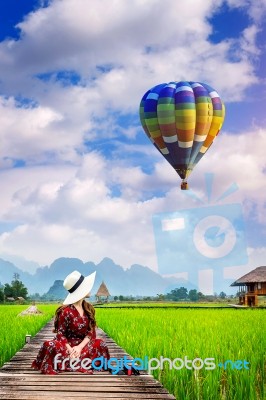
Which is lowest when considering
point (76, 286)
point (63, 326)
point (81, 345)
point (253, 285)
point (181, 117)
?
point (81, 345)

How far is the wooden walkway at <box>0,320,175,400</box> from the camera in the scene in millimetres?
4863

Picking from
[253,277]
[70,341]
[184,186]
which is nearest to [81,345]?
[70,341]

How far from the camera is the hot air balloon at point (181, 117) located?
20.8 m

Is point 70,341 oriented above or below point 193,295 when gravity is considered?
below

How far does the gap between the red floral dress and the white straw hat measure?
206 mm

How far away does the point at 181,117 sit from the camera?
2070 cm

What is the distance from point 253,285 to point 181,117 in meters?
25.1

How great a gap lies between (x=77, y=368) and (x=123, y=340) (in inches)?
129

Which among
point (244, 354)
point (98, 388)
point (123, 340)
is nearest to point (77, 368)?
point (98, 388)

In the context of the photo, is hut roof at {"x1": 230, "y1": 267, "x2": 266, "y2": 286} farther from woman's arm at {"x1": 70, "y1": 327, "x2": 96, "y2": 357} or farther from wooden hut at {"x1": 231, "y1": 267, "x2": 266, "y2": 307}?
→ woman's arm at {"x1": 70, "y1": 327, "x2": 96, "y2": 357}

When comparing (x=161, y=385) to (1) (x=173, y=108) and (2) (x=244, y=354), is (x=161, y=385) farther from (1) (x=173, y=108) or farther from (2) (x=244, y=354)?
(1) (x=173, y=108)

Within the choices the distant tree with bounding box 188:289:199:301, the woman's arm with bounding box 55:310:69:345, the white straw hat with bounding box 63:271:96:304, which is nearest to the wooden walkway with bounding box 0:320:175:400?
the woman's arm with bounding box 55:310:69:345

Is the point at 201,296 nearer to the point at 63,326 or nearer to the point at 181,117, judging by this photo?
the point at 181,117

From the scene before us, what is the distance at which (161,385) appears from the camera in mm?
5395
